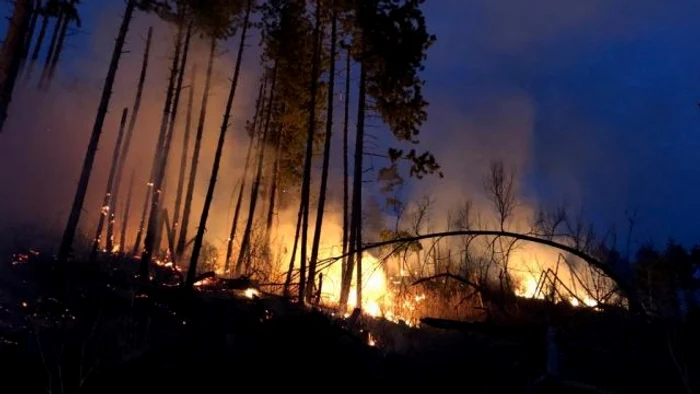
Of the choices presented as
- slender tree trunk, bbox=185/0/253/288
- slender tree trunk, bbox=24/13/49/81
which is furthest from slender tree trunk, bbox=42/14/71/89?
slender tree trunk, bbox=185/0/253/288

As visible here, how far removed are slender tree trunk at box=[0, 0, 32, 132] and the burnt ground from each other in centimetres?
505

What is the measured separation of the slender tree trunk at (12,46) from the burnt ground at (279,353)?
16.6 ft

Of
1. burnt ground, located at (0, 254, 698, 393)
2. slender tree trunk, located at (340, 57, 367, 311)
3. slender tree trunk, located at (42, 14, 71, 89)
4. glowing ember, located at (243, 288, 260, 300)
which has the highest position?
slender tree trunk, located at (42, 14, 71, 89)

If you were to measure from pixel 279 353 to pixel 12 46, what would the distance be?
10075mm

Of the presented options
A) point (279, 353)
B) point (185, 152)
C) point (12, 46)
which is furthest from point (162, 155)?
point (279, 353)

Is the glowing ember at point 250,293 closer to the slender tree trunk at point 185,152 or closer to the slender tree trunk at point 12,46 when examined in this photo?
the slender tree trunk at point 12,46

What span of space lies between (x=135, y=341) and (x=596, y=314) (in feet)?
33.6

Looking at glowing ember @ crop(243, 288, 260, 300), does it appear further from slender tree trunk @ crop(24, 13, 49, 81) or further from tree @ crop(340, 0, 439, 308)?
slender tree trunk @ crop(24, 13, 49, 81)

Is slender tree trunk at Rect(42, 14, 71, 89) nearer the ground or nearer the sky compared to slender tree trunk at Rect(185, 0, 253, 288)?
nearer the sky

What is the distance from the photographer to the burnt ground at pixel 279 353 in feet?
25.5

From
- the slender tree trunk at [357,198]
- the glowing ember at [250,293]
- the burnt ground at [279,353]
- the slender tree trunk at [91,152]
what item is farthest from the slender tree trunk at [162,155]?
the burnt ground at [279,353]

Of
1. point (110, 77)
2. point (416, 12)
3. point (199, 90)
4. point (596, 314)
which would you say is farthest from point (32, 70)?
point (596, 314)

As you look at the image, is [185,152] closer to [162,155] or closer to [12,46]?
[162,155]

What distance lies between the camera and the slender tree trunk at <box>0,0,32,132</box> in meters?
11.8
